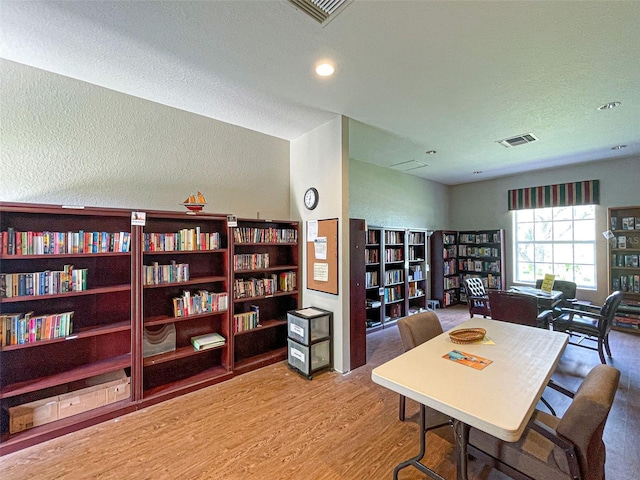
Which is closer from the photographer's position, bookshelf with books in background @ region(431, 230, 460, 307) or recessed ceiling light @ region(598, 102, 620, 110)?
recessed ceiling light @ region(598, 102, 620, 110)

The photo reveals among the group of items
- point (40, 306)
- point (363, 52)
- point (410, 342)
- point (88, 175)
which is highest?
point (363, 52)

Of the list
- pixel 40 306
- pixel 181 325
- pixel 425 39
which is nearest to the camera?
pixel 425 39

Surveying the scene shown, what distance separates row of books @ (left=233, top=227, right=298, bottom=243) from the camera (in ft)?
10.5

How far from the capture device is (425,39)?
6.53 feet

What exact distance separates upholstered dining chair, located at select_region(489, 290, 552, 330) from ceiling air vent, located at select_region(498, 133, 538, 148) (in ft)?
7.13

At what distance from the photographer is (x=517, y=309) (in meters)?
3.31

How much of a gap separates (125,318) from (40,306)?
1.99 feet

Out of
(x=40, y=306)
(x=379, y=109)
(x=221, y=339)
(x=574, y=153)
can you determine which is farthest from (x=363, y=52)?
(x=574, y=153)

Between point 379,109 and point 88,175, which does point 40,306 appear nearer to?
point 88,175

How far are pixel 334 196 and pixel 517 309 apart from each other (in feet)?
8.34

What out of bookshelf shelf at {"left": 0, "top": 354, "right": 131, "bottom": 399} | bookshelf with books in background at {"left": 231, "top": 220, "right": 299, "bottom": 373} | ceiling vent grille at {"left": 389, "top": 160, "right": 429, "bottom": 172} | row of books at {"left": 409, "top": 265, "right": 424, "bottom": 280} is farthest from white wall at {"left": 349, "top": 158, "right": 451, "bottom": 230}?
bookshelf shelf at {"left": 0, "top": 354, "right": 131, "bottom": 399}

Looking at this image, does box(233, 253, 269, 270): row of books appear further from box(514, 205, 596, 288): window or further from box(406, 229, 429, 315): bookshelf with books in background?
box(514, 205, 596, 288): window

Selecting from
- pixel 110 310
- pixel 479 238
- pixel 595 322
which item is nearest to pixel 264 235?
pixel 110 310

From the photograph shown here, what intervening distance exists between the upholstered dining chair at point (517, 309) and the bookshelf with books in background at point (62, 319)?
4.01m
